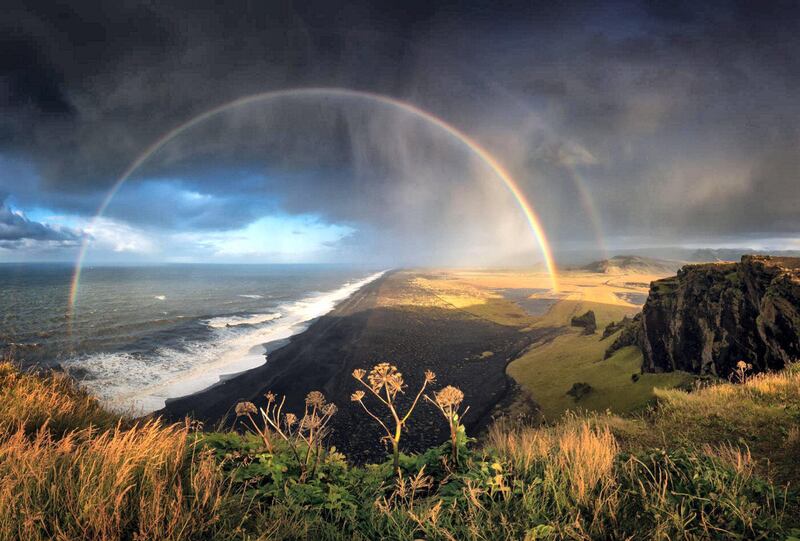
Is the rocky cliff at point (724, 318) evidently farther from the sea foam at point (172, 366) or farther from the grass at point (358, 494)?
the sea foam at point (172, 366)

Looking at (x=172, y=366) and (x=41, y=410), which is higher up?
(x=41, y=410)

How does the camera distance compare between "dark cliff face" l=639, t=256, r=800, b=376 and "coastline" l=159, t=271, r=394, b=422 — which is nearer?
"dark cliff face" l=639, t=256, r=800, b=376

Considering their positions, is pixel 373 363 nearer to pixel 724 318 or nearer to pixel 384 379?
pixel 724 318

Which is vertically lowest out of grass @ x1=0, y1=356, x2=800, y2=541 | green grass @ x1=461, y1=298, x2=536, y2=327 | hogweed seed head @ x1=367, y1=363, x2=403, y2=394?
green grass @ x1=461, y1=298, x2=536, y2=327

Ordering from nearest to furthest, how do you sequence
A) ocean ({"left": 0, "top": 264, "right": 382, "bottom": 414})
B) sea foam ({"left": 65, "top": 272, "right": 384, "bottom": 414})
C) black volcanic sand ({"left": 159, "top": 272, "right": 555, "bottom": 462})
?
1. black volcanic sand ({"left": 159, "top": 272, "right": 555, "bottom": 462})
2. sea foam ({"left": 65, "top": 272, "right": 384, "bottom": 414})
3. ocean ({"left": 0, "top": 264, "right": 382, "bottom": 414})

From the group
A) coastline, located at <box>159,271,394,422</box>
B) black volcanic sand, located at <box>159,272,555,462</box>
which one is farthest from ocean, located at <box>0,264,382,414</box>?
black volcanic sand, located at <box>159,272,555,462</box>

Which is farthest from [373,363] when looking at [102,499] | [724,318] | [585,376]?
[102,499]

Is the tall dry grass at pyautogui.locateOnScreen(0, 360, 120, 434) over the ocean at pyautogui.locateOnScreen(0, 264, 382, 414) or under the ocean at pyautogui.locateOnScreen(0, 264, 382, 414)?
over

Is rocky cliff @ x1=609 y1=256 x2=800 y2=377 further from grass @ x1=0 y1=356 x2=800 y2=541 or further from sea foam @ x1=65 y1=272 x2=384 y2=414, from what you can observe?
sea foam @ x1=65 y1=272 x2=384 y2=414

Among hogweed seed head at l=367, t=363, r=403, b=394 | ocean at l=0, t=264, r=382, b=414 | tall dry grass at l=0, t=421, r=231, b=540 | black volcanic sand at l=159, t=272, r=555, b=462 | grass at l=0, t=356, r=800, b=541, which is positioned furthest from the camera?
ocean at l=0, t=264, r=382, b=414
